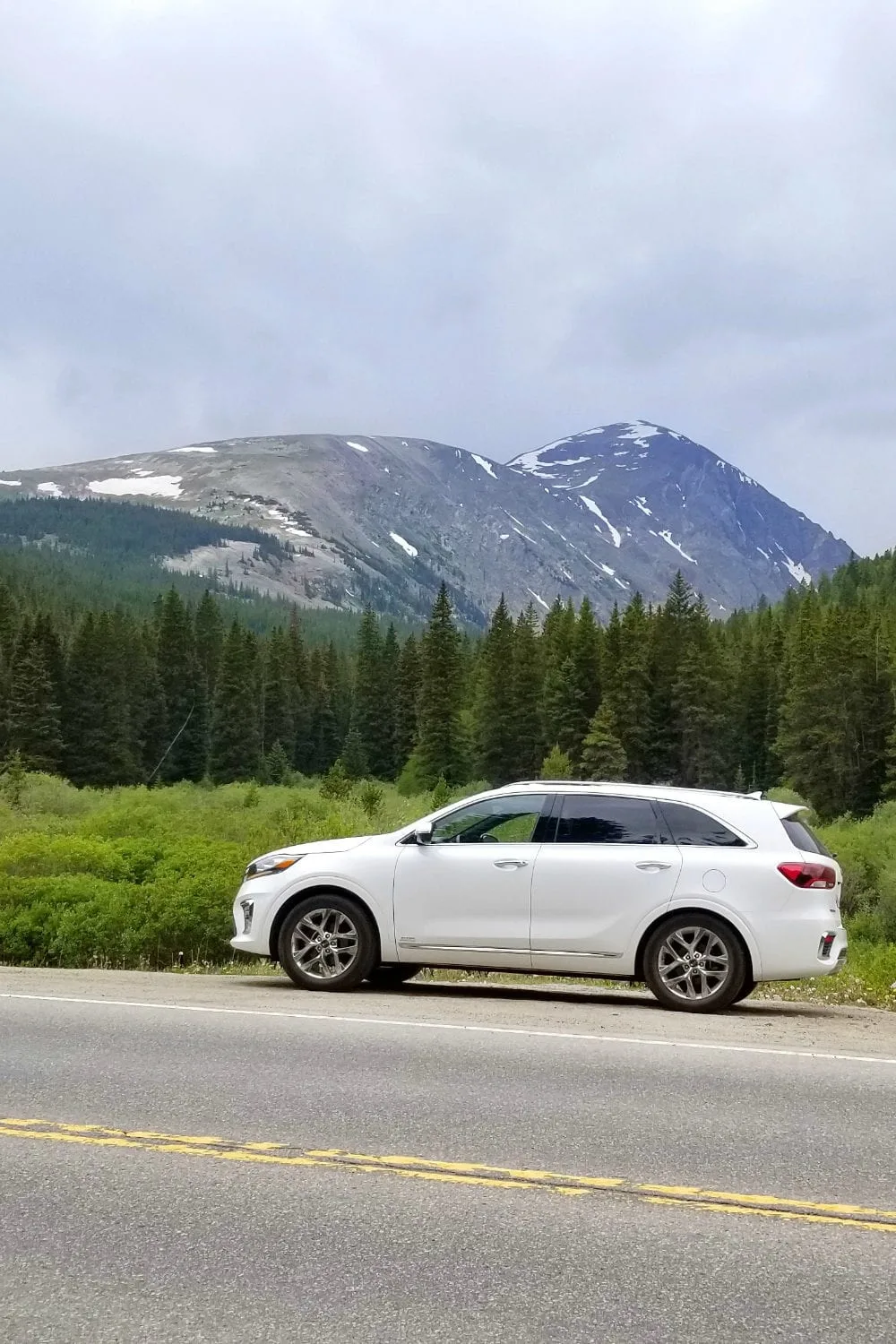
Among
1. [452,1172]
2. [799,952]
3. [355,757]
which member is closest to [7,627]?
[355,757]

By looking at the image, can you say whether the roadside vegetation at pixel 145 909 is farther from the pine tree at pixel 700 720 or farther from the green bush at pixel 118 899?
the pine tree at pixel 700 720

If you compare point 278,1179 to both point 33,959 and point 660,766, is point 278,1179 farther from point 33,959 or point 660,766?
point 660,766

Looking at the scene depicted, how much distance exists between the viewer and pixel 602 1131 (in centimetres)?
615

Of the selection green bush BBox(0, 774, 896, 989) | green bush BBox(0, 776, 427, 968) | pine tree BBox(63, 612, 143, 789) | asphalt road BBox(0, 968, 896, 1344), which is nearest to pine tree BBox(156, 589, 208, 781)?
pine tree BBox(63, 612, 143, 789)

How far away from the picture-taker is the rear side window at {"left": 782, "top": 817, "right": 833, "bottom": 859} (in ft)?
33.2

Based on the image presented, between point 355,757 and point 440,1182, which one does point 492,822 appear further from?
point 355,757

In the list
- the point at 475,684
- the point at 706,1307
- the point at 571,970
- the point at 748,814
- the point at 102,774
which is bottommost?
the point at 706,1307

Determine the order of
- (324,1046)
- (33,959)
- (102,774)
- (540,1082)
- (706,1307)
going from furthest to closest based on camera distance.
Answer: (102,774), (33,959), (324,1046), (540,1082), (706,1307)

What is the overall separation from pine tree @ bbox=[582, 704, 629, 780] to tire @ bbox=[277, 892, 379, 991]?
71.2 meters

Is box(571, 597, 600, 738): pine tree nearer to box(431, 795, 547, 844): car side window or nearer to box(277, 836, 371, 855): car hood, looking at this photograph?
box(277, 836, 371, 855): car hood

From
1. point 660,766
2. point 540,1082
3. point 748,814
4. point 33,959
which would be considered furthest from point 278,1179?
point 660,766

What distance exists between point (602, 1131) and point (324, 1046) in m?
2.52

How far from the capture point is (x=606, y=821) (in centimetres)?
1031

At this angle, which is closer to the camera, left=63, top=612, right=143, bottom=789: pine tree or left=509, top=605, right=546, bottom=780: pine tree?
left=63, top=612, right=143, bottom=789: pine tree
